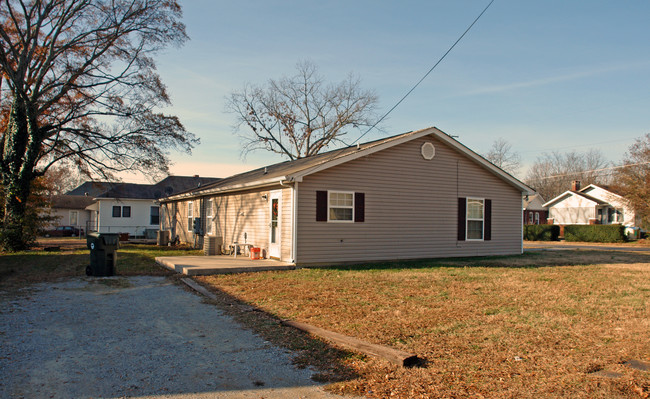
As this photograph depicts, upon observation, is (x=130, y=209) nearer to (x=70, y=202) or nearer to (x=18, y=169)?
(x=70, y=202)

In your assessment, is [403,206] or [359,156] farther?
[403,206]

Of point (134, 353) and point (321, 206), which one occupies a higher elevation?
point (321, 206)

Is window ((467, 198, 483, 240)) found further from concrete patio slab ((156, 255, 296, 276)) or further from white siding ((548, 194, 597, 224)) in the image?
white siding ((548, 194, 597, 224))

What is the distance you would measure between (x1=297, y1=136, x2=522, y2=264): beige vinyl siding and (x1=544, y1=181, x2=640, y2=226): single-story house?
27.1m

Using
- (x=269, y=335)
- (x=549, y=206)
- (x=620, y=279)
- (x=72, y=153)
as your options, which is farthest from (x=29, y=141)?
(x=549, y=206)

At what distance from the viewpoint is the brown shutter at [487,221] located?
52.8ft

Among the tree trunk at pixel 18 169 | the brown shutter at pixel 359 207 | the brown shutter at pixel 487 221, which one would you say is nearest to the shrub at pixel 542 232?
the brown shutter at pixel 487 221

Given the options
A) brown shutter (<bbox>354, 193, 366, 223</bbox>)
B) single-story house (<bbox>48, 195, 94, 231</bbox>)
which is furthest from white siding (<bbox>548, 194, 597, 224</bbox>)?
single-story house (<bbox>48, 195, 94, 231</bbox>)

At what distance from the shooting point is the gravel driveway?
392 cm

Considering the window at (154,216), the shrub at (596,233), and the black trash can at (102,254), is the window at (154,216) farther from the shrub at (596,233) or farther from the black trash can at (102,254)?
the shrub at (596,233)

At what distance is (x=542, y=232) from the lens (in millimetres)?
32656

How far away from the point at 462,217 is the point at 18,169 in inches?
731

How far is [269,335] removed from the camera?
5.70 meters

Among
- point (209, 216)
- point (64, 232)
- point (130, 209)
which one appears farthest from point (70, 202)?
point (209, 216)
